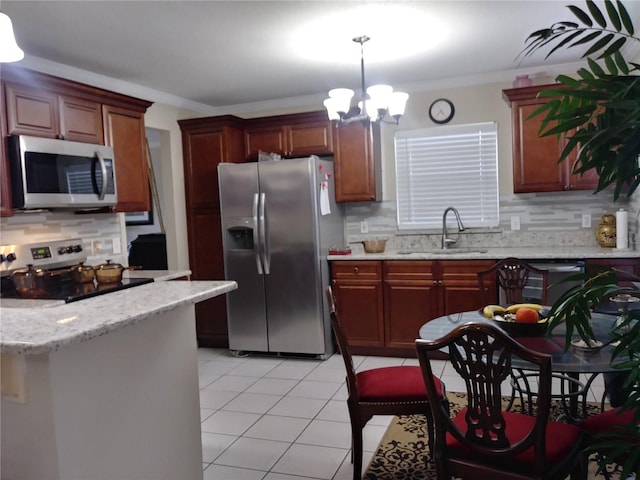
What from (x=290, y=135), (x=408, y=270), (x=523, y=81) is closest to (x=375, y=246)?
(x=408, y=270)

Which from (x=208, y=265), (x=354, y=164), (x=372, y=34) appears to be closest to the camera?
(x=372, y=34)

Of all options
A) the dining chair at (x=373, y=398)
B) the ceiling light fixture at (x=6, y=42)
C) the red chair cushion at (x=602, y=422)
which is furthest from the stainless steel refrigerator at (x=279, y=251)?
the ceiling light fixture at (x=6, y=42)

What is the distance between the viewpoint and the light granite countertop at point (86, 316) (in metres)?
1.36

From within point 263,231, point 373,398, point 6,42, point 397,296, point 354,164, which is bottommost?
point 373,398

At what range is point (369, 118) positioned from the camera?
3.35m

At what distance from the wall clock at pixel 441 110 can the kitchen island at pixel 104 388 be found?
124 inches

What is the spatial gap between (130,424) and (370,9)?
8.09ft

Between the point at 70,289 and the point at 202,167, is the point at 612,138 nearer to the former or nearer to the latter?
the point at 70,289

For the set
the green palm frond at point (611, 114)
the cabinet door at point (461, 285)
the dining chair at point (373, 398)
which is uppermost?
the green palm frond at point (611, 114)

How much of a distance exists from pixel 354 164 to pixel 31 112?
8.46ft

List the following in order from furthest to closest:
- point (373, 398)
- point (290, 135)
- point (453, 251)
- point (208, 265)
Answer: point (208, 265), point (290, 135), point (453, 251), point (373, 398)

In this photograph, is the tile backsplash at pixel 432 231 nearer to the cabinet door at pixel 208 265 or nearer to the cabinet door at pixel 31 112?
the cabinet door at pixel 31 112

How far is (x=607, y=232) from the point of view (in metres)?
4.10

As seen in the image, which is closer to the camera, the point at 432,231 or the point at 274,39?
the point at 274,39
